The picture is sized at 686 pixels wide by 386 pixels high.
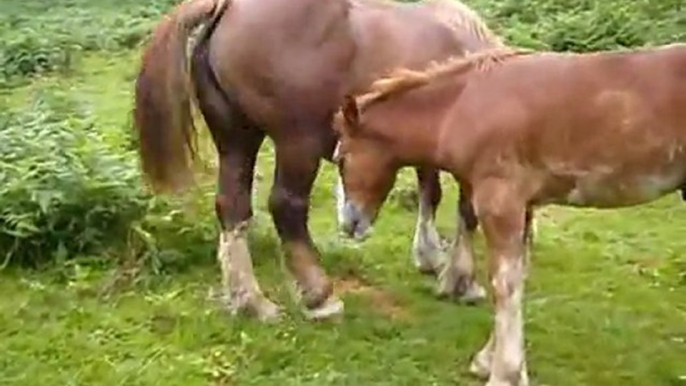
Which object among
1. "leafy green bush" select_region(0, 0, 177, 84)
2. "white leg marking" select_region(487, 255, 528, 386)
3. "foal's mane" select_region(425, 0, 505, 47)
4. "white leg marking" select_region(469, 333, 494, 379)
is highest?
"foal's mane" select_region(425, 0, 505, 47)

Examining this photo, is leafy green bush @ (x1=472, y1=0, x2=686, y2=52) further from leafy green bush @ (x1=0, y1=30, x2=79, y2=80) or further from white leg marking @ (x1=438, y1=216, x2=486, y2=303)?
white leg marking @ (x1=438, y1=216, x2=486, y2=303)

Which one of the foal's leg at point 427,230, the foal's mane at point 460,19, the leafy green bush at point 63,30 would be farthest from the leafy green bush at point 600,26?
the foal's mane at point 460,19

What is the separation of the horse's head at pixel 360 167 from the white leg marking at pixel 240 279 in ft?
2.64

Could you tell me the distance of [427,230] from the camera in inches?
275

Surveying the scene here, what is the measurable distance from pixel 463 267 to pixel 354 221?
1.09 metres

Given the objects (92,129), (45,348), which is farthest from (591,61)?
(92,129)

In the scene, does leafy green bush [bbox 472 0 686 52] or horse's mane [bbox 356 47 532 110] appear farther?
leafy green bush [bbox 472 0 686 52]

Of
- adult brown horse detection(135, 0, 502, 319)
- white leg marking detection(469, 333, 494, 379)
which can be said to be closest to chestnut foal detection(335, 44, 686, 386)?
white leg marking detection(469, 333, 494, 379)

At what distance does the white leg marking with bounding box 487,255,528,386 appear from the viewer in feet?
17.2

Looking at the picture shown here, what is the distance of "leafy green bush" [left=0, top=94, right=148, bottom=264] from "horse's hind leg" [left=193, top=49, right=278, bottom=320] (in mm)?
1001

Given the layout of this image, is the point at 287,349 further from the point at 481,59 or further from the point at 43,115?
the point at 43,115

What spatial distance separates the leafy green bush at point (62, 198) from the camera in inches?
275

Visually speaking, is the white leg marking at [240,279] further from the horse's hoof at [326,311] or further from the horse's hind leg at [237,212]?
the horse's hoof at [326,311]

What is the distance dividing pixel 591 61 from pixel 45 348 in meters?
2.62
